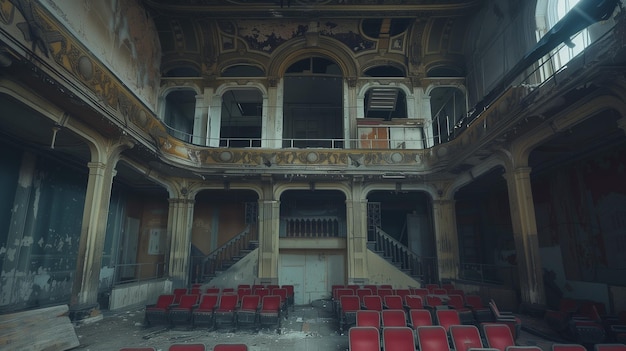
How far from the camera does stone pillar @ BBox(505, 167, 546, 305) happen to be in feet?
27.3

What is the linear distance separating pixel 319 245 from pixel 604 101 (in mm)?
10285

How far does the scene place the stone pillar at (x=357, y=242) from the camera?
524 inches

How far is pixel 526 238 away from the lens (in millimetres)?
8641

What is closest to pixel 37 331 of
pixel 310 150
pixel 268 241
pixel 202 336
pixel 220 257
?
pixel 202 336

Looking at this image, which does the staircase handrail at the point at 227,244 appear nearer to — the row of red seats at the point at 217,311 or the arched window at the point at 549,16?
the row of red seats at the point at 217,311

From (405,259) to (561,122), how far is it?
8.28m

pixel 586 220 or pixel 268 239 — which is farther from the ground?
pixel 586 220

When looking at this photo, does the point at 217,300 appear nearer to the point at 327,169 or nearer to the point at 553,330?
the point at 327,169

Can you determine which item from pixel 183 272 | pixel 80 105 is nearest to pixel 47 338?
pixel 80 105

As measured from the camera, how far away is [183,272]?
1301 centimetres

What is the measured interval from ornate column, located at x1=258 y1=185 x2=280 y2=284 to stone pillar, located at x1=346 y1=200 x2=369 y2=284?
293 cm

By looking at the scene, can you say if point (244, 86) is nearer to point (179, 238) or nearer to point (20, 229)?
point (179, 238)

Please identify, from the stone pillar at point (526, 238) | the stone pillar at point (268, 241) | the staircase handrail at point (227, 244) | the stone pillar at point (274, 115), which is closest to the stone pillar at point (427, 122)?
the stone pillar at point (526, 238)

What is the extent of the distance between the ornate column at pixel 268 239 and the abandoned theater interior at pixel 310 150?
2.6 inches
